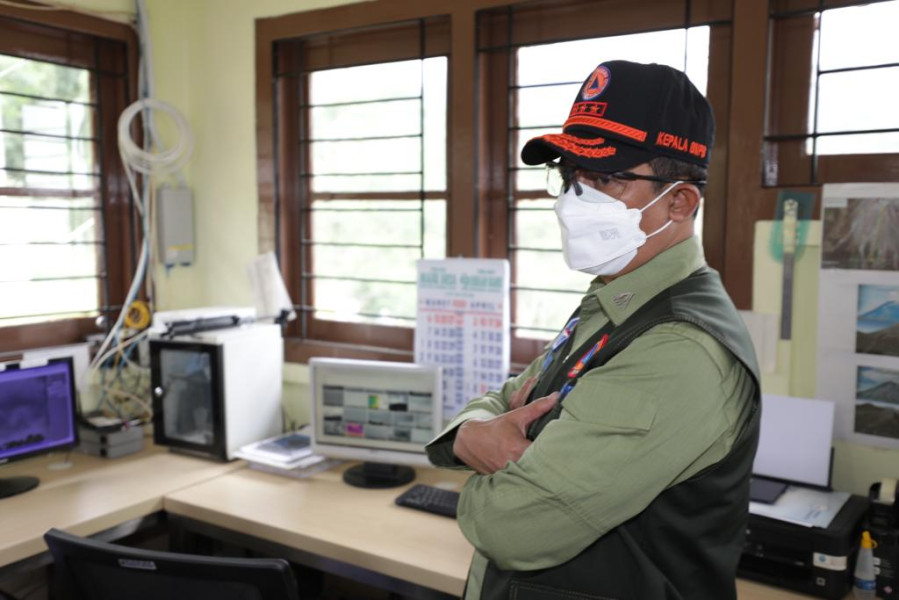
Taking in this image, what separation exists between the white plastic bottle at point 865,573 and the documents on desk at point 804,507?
89 millimetres

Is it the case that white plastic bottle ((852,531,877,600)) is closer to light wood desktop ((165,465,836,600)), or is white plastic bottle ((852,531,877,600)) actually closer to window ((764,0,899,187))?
light wood desktop ((165,465,836,600))

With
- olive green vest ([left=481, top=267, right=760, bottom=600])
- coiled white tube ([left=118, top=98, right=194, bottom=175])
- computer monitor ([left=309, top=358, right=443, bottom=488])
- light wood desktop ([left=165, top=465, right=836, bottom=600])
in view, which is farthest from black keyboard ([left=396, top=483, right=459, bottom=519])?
coiled white tube ([left=118, top=98, right=194, bottom=175])

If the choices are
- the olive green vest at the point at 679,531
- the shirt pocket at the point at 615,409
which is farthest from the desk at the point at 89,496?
the shirt pocket at the point at 615,409

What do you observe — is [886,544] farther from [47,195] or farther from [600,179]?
[47,195]

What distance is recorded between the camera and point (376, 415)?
247 centimetres

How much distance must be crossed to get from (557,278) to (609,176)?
1428 mm

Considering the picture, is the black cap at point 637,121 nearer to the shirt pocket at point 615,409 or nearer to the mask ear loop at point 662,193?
the mask ear loop at point 662,193

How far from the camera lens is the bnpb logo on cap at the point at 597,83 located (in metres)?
1.14

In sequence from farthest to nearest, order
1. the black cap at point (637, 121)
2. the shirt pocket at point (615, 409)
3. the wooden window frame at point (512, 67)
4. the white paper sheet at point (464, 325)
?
the white paper sheet at point (464, 325), the wooden window frame at point (512, 67), the black cap at point (637, 121), the shirt pocket at point (615, 409)

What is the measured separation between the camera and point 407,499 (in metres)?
2.21

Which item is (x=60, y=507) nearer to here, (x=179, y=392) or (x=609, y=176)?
(x=179, y=392)

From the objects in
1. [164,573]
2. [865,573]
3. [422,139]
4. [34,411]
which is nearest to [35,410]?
[34,411]

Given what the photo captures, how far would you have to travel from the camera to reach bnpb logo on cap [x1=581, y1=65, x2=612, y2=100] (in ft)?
3.73

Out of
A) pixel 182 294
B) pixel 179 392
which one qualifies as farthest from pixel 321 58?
pixel 179 392
